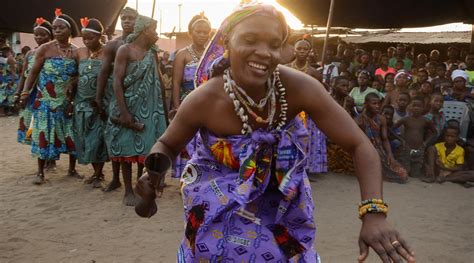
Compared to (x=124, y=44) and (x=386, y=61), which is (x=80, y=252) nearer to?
(x=124, y=44)

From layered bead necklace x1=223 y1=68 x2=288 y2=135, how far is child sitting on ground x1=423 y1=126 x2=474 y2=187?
5.06 m

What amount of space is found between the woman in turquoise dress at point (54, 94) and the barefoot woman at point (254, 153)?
13.4 ft

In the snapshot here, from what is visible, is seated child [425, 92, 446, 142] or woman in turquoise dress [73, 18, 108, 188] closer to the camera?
woman in turquoise dress [73, 18, 108, 188]

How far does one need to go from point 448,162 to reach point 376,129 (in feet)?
3.34

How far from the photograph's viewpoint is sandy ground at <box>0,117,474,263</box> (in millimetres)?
3596

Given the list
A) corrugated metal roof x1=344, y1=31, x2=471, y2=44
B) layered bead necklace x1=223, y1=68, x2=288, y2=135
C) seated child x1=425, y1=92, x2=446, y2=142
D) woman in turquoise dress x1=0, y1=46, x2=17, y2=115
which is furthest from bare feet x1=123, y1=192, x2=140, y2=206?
corrugated metal roof x1=344, y1=31, x2=471, y2=44

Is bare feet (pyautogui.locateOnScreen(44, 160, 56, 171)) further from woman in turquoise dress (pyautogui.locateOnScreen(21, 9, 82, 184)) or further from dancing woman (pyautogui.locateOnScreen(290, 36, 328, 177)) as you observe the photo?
dancing woman (pyautogui.locateOnScreen(290, 36, 328, 177))

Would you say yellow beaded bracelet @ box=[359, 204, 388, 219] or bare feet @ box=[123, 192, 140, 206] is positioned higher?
yellow beaded bracelet @ box=[359, 204, 388, 219]

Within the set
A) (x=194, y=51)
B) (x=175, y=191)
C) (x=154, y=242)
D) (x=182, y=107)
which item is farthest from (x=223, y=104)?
(x=175, y=191)

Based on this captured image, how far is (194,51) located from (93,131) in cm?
163

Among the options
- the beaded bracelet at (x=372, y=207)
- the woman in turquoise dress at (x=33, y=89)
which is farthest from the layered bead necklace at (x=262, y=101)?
the woman in turquoise dress at (x=33, y=89)

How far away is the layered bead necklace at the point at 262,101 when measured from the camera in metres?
1.82

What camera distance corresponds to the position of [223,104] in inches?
72.9

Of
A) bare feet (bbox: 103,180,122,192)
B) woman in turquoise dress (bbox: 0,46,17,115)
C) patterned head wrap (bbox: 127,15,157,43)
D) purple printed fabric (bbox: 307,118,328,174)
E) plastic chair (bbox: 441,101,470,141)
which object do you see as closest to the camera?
patterned head wrap (bbox: 127,15,157,43)
